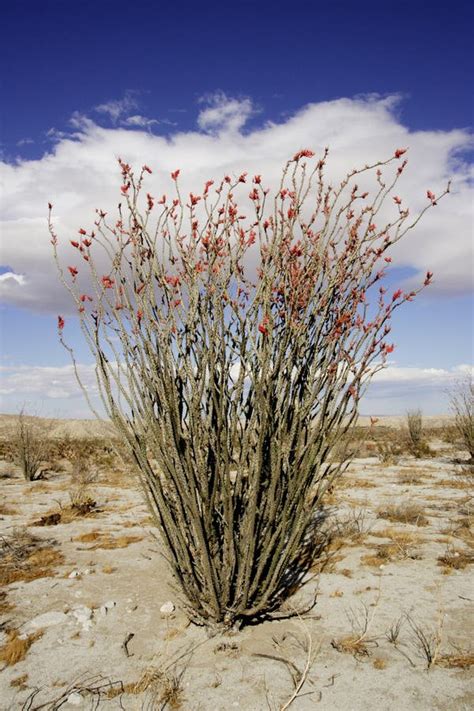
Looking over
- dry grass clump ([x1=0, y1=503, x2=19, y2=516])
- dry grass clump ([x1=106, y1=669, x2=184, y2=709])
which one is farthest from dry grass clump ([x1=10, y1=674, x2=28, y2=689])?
dry grass clump ([x1=0, y1=503, x2=19, y2=516])

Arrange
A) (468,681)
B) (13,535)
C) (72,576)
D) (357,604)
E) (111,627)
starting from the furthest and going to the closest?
(13,535) → (72,576) → (357,604) → (111,627) → (468,681)

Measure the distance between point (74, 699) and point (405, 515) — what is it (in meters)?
4.94

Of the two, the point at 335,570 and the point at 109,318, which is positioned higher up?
the point at 109,318

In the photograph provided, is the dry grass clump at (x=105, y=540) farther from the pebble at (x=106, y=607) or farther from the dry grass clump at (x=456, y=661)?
the dry grass clump at (x=456, y=661)

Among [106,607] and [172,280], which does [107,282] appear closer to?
[172,280]

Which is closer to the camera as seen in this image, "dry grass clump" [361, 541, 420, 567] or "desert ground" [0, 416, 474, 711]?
"desert ground" [0, 416, 474, 711]

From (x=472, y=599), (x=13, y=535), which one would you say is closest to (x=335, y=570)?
(x=472, y=599)

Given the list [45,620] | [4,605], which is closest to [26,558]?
[4,605]

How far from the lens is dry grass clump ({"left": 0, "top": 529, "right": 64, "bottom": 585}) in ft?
15.0

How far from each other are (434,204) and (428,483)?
7713 millimetres

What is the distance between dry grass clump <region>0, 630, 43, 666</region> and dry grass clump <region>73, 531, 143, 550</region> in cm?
204

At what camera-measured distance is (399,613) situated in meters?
3.71

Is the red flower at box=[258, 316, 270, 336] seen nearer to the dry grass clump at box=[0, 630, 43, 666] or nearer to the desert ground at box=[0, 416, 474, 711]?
the desert ground at box=[0, 416, 474, 711]

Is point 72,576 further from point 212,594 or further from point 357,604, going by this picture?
point 357,604
